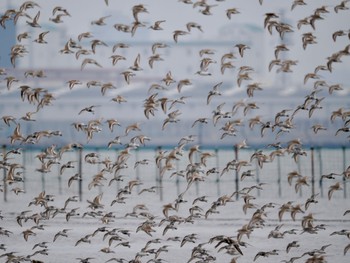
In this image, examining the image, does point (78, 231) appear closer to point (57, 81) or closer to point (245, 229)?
point (245, 229)

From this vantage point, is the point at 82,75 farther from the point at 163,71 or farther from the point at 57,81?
the point at 163,71

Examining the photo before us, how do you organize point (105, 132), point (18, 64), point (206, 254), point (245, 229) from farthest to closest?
point (18, 64) < point (105, 132) < point (245, 229) < point (206, 254)

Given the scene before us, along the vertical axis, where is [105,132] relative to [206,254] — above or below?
above

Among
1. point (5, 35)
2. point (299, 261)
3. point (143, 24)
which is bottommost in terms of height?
point (299, 261)

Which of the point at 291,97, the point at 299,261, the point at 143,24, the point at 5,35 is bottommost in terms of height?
the point at 299,261

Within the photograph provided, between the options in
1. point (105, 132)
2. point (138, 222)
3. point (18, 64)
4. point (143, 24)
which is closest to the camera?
point (143, 24)

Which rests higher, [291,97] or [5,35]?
[5,35]

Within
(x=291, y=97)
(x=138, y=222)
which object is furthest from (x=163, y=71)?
(x=138, y=222)

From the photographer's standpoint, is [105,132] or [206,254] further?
[105,132]

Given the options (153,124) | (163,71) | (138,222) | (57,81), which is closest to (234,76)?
(163,71)

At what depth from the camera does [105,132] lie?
10388 cm

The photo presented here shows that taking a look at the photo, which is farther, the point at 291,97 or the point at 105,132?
the point at 291,97

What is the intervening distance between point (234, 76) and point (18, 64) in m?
32.1

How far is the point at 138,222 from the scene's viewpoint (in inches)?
907
